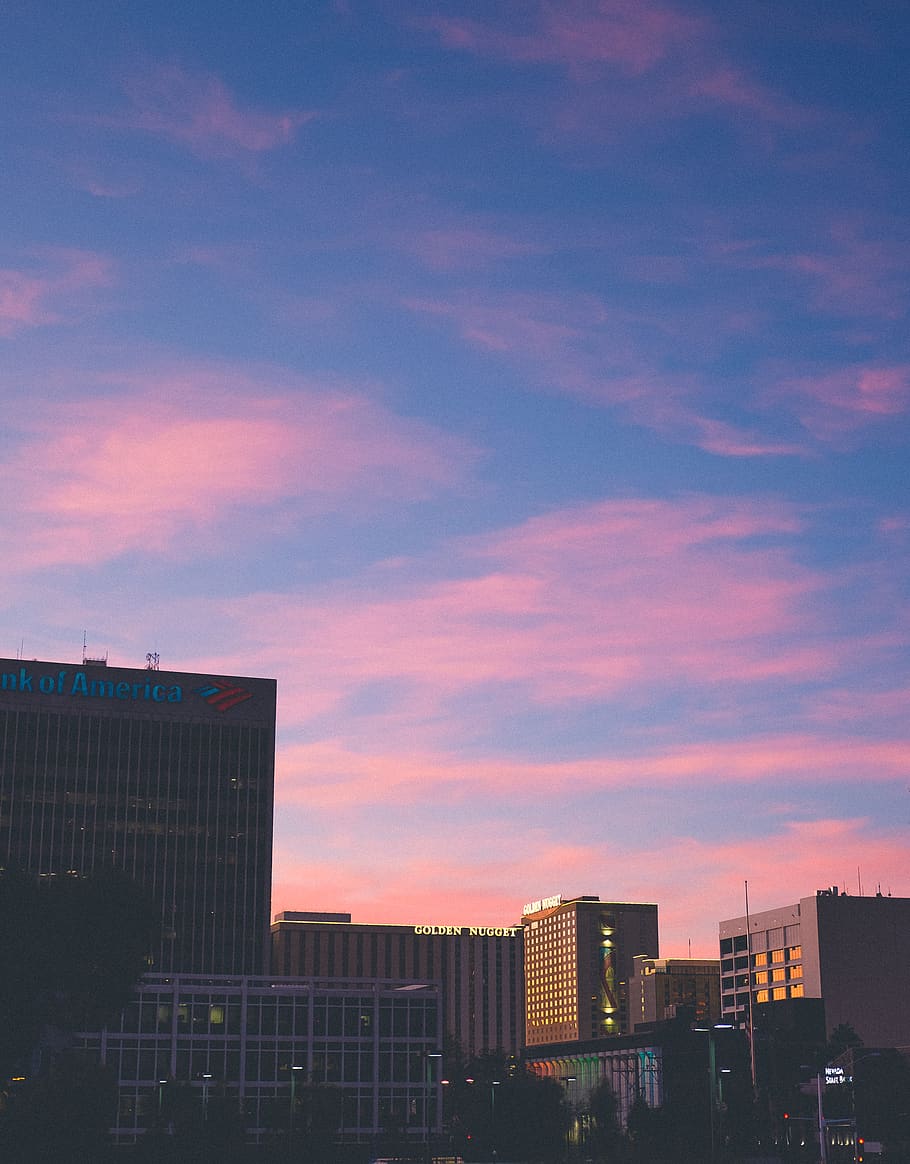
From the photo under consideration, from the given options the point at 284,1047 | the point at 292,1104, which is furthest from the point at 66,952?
the point at 284,1047

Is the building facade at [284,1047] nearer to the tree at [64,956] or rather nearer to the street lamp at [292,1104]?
the street lamp at [292,1104]

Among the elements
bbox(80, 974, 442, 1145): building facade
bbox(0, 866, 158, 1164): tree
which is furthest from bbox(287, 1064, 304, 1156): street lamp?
bbox(0, 866, 158, 1164): tree

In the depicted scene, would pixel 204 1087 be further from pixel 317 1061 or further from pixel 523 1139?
pixel 523 1139

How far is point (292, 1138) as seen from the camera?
122 meters

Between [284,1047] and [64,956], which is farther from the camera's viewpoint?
[284,1047]

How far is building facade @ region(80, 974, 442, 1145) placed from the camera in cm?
16825

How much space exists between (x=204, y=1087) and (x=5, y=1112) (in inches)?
3288

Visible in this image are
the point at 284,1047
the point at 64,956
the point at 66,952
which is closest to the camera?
the point at 64,956

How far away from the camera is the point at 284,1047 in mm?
173750

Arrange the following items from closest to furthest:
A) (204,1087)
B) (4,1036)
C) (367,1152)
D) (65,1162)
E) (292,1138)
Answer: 1. (65,1162)
2. (4,1036)
3. (292,1138)
4. (367,1152)
5. (204,1087)

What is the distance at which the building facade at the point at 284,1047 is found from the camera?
6624 inches

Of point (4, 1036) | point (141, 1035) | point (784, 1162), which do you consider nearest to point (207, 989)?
point (141, 1035)

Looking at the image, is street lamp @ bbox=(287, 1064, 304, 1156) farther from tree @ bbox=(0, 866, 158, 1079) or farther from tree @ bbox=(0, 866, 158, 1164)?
tree @ bbox=(0, 866, 158, 1079)

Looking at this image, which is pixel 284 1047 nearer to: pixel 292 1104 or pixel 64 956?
pixel 292 1104
